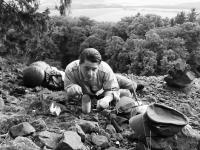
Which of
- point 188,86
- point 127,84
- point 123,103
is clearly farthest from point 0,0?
point 188,86

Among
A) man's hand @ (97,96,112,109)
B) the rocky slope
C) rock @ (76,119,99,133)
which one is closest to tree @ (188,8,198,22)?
the rocky slope

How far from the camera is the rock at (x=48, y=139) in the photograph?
342cm

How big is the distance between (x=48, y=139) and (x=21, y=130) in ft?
1.05

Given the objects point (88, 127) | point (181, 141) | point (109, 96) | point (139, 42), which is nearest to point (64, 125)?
point (88, 127)

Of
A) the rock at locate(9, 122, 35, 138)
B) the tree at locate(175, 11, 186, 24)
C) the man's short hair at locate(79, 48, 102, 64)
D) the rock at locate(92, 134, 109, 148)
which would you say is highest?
the man's short hair at locate(79, 48, 102, 64)

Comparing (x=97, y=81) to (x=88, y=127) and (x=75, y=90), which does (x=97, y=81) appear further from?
(x=88, y=127)

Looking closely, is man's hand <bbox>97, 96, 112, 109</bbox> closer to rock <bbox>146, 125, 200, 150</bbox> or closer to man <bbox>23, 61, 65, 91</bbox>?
rock <bbox>146, 125, 200, 150</bbox>

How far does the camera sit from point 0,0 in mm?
6926

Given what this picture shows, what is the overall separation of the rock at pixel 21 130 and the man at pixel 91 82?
1066mm

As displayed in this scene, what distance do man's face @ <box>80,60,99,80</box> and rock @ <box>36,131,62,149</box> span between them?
1.06 m

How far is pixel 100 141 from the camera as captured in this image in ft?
12.0

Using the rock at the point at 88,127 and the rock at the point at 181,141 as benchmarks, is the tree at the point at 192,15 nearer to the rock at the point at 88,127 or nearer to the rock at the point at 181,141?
the rock at the point at 88,127

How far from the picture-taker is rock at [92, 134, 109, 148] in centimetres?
362

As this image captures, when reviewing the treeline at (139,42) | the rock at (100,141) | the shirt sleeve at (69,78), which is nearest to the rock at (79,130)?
the rock at (100,141)
